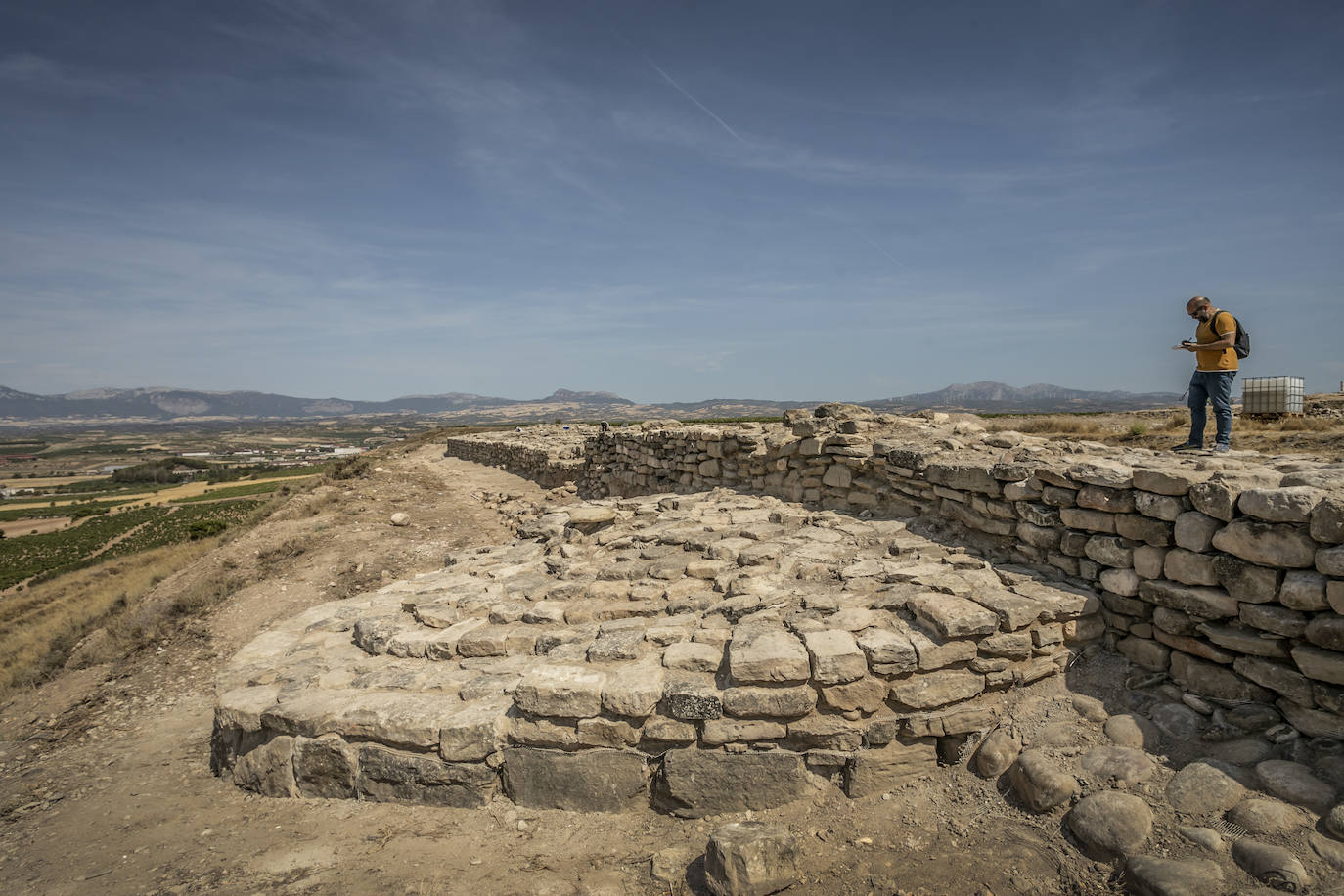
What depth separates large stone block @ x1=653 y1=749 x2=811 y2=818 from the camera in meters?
3.73

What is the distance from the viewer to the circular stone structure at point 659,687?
3783mm

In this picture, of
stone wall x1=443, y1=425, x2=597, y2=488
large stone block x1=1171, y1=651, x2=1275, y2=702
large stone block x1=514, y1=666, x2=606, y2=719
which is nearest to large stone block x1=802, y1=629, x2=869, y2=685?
large stone block x1=514, y1=666, x2=606, y2=719

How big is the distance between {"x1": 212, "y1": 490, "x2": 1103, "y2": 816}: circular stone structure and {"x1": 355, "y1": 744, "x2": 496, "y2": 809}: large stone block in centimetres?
1

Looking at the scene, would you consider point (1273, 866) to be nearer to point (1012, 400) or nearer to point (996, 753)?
point (996, 753)

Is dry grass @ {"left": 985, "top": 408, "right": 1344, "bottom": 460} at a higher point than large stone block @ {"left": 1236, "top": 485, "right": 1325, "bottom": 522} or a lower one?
higher

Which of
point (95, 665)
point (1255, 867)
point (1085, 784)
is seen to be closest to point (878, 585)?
point (1085, 784)

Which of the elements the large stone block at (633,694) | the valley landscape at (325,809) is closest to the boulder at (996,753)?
the valley landscape at (325,809)

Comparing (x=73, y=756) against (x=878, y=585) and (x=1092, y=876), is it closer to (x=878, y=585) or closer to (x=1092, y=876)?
(x=878, y=585)

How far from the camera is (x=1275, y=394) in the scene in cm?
1005

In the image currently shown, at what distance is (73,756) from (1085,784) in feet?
27.9

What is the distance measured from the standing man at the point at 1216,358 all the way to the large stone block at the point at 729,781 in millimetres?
5958

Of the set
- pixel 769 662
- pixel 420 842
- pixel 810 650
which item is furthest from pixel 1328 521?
pixel 420 842

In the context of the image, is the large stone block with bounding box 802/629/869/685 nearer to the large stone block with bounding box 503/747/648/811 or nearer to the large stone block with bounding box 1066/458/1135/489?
the large stone block with bounding box 503/747/648/811

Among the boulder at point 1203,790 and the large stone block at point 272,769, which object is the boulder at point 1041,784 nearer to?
the boulder at point 1203,790
